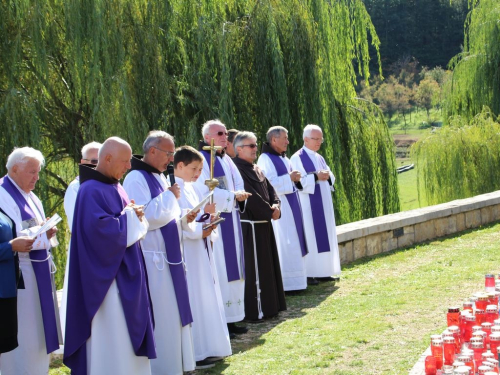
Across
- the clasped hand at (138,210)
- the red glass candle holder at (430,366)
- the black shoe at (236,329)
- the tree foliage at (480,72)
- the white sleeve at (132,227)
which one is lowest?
the black shoe at (236,329)

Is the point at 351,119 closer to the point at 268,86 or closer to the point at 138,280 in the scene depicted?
the point at 268,86

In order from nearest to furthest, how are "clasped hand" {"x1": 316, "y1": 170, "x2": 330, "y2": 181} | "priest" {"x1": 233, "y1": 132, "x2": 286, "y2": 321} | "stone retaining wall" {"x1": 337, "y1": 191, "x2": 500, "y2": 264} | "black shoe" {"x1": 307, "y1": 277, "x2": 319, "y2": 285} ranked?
"priest" {"x1": 233, "y1": 132, "x2": 286, "y2": 321}, "clasped hand" {"x1": 316, "y1": 170, "x2": 330, "y2": 181}, "black shoe" {"x1": 307, "y1": 277, "x2": 319, "y2": 285}, "stone retaining wall" {"x1": 337, "y1": 191, "x2": 500, "y2": 264}

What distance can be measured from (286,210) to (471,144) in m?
10.4

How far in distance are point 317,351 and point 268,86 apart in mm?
6526

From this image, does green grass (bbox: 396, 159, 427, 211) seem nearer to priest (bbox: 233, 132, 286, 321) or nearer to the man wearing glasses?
priest (bbox: 233, 132, 286, 321)

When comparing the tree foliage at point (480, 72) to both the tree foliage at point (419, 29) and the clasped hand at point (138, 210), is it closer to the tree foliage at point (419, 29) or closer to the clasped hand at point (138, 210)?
the clasped hand at point (138, 210)

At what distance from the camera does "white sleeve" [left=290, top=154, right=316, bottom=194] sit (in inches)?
382

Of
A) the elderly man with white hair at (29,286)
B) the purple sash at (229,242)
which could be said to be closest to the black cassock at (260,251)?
the purple sash at (229,242)

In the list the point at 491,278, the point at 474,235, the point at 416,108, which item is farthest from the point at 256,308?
the point at 416,108

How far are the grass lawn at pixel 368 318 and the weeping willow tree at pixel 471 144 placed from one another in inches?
285

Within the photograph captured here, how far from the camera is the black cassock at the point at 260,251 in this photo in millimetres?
8094

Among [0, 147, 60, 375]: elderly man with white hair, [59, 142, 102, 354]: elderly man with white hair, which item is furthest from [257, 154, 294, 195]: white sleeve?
[0, 147, 60, 375]: elderly man with white hair

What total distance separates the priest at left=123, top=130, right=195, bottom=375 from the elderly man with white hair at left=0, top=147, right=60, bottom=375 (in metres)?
0.76

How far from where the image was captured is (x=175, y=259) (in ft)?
19.7
